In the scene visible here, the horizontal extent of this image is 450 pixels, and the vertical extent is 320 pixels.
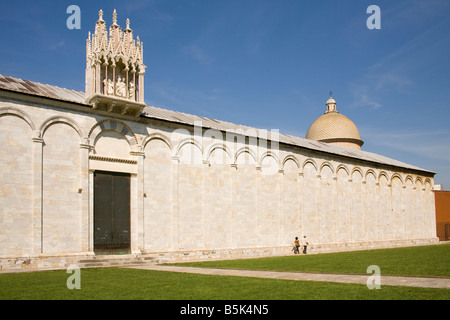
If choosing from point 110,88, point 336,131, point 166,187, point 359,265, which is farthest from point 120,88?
point 336,131

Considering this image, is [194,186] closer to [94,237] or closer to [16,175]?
[94,237]

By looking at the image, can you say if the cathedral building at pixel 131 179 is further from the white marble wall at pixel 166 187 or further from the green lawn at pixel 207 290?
the green lawn at pixel 207 290

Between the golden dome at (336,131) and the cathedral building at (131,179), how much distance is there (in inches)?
852

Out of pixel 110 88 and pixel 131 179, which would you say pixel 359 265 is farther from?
pixel 110 88

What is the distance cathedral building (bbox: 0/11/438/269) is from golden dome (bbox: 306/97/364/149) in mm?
21639

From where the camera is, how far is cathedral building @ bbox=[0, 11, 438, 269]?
76.9ft

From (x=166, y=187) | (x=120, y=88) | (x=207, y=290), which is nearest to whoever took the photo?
(x=207, y=290)

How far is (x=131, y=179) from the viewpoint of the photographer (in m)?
27.9

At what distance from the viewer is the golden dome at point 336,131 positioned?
6338cm

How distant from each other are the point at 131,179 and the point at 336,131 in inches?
1645

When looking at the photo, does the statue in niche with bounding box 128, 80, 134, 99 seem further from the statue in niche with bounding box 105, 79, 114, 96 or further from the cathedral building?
the statue in niche with bounding box 105, 79, 114, 96

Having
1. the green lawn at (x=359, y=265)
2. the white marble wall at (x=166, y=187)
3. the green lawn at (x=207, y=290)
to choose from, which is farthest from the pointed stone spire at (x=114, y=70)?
the green lawn at (x=207, y=290)

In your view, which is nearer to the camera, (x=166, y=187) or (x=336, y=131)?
(x=166, y=187)

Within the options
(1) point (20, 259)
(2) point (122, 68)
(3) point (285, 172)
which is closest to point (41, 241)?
(1) point (20, 259)
